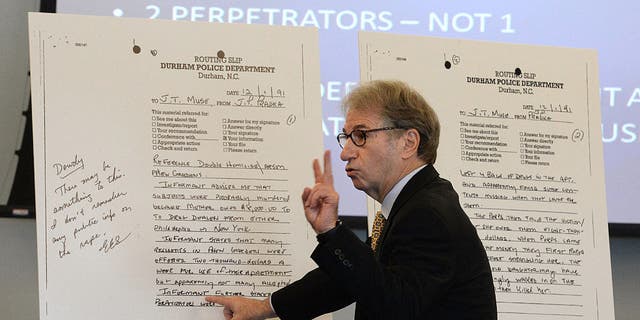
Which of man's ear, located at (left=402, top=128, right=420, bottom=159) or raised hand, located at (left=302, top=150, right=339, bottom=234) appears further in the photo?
man's ear, located at (left=402, top=128, right=420, bottom=159)

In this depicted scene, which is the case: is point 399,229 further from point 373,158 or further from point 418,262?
point 373,158

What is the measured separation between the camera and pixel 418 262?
93.7 inches

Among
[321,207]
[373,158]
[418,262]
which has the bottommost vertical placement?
[418,262]

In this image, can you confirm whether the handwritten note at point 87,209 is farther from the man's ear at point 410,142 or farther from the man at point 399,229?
the man's ear at point 410,142

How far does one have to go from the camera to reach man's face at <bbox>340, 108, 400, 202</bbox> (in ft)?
8.68

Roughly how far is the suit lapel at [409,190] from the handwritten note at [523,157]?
2.24 ft

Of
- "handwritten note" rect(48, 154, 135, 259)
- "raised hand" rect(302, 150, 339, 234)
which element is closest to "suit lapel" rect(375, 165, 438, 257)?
"raised hand" rect(302, 150, 339, 234)

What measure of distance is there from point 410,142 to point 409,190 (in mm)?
144

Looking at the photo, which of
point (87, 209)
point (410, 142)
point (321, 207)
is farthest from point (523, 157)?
point (87, 209)

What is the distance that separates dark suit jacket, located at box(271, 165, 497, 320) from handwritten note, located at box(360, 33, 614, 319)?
2.40ft

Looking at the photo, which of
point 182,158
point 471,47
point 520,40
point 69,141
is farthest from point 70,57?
point 520,40

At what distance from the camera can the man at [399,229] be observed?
2318 mm

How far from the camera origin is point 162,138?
3018mm

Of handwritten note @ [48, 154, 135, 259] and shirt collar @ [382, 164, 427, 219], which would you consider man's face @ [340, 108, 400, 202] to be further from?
handwritten note @ [48, 154, 135, 259]
